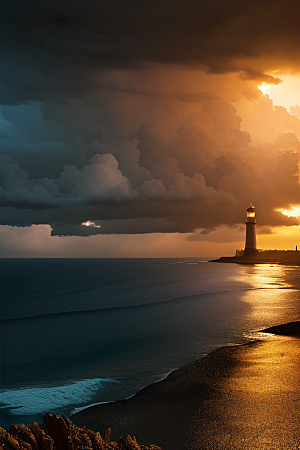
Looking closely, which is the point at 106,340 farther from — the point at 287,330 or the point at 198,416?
the point at 198,416

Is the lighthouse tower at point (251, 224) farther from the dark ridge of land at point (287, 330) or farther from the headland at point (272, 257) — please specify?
the dark ridge of land at point (287, 330)

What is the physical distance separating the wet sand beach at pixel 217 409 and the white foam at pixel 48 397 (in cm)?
145

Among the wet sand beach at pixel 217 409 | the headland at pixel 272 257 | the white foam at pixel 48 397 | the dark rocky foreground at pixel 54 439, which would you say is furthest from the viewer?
the headland at pixel 272 257

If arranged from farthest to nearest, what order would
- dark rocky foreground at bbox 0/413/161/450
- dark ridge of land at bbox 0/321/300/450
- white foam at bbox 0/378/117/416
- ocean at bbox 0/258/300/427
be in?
ocean at bbox 0/258/300/427 < white foam at bbox 0/378/117/416 < dark ridge of land at bbox 0/321/300/450 < dark rocky foreground at bbox 0/413/161/450

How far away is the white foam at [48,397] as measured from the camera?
1413 cm

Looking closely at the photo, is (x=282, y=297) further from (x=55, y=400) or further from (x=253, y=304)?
(x=55, y=400)

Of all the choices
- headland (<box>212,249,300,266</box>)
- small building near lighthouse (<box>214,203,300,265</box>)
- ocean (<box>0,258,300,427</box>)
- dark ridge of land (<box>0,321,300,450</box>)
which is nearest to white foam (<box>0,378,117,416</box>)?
ocean (<box>0,258,300,427</box>)

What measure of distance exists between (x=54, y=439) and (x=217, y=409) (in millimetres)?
6382

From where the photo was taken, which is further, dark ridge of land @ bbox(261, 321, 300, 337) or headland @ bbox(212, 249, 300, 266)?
headland @ bbox(212, 249, 300, 266)

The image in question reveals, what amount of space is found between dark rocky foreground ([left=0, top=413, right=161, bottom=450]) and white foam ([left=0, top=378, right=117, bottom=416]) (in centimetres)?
656

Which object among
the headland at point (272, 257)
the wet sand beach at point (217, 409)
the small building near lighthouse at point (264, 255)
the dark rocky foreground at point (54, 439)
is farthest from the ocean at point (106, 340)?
the headland at point (272, 257)

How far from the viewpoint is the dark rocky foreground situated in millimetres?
7270

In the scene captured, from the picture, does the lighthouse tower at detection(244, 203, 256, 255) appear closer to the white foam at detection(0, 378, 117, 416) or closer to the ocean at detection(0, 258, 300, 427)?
the ocean at detection(0, 258, 300, 427)

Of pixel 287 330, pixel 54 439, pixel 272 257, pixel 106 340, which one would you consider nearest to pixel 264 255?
pixel 272 257
